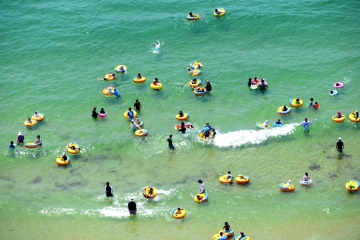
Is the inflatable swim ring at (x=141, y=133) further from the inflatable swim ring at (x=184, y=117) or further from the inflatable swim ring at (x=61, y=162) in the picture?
the inflatable swim ring at (x=61, y=162)

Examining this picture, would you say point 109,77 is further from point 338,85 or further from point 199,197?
point 338,85

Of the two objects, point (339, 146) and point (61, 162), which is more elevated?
point (339, 146)

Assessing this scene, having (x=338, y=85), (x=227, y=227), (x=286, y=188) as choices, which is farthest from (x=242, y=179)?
(x=338, y=85)

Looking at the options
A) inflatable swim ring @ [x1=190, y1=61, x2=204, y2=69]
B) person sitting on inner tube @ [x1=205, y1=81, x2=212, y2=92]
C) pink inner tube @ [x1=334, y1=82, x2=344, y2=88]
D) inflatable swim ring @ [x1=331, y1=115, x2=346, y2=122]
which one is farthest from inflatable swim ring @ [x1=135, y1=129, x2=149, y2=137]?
pink inner tube @ [x1=334, y1=82, x2=344, y2=88]

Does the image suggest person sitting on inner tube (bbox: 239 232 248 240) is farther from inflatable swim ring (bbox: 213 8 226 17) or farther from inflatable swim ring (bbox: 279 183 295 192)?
inflatable swim ring (bbox: 213 8 226 17)

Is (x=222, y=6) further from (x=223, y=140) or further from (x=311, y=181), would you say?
(x=311, y=181)
